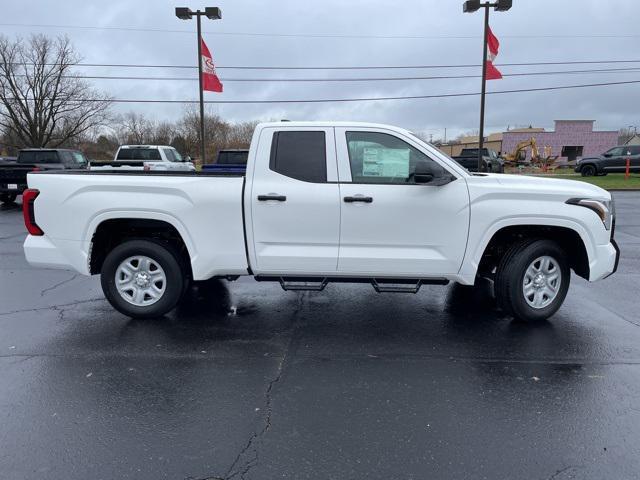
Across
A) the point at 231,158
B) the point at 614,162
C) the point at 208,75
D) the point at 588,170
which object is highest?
the point at 208,75

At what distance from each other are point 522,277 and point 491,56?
14562 mm

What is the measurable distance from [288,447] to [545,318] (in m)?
3.27

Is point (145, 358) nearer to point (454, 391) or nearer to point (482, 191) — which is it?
point (454, 391)

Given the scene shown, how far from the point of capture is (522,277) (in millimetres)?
4746

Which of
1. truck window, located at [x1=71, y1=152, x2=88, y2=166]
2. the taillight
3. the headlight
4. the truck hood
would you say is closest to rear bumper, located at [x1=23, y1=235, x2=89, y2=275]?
the taillight

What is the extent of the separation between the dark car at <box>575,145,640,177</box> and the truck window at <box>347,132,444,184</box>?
96.6 feet

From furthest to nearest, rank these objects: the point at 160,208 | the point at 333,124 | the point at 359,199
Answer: the point at 333,124
the point at 160,208
the point at 359,199

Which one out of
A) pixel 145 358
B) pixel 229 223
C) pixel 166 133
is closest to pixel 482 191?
pixel 229 223

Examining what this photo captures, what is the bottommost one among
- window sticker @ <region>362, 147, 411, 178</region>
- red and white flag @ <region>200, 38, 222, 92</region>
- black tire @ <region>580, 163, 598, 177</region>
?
window sticker @ <region>362, 147, 411, 178</region>

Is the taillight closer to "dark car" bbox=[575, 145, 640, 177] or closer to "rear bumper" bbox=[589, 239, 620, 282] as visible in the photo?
"rear bumper" bbox=[589, 239, 620, 282]

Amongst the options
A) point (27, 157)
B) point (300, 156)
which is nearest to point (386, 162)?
point (300, 156)

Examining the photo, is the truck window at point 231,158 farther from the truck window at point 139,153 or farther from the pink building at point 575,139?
the pink building at point 575,139

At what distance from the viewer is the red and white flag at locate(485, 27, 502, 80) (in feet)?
54.7

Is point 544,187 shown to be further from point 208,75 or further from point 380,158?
point 208,75
